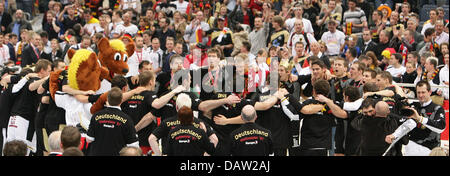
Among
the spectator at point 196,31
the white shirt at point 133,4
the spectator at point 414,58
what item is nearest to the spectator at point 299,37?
the spectator at point 414,58

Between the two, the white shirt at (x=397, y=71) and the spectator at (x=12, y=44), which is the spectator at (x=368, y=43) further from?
the spectator at (x=12, y=44)

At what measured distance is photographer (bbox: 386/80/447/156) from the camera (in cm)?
819

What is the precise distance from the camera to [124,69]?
386 inches

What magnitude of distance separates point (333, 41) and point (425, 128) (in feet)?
20.0

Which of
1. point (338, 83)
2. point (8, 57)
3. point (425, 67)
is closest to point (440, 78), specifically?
point (425, 67)

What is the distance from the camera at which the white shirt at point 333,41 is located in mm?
14219

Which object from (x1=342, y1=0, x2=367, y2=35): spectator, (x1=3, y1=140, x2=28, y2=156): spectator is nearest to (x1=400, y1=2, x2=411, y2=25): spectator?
(x1=342, y1=0, x2=367, y2=35): spectator

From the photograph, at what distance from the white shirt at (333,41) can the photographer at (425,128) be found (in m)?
5.61

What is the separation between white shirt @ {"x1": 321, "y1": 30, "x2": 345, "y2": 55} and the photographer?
561 centimetres

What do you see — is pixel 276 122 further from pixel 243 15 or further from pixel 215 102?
pixel 243 15

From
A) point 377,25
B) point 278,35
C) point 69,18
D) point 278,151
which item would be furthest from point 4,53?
point 278,151
